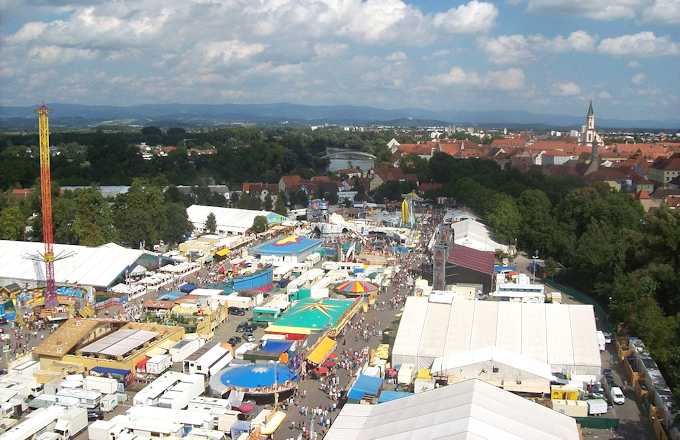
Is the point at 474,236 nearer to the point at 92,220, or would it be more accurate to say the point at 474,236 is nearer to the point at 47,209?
the point at 47,209

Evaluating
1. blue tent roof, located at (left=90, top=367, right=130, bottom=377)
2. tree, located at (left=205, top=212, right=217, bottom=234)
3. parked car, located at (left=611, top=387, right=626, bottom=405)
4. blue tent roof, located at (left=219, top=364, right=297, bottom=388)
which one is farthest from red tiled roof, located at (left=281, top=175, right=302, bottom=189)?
parked car, located at (left=611, top=387, right=626, bottom=405)

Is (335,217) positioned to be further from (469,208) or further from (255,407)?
(255,407)

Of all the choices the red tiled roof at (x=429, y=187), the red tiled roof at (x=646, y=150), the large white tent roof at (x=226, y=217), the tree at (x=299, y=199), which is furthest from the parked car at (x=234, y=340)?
the red tiled roof at (x=646, y=150)

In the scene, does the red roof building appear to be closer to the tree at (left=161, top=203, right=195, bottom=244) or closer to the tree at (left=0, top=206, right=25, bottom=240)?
the tree at (left=161, top=203, right=195, bottom=244)

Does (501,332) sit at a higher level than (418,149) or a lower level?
lower

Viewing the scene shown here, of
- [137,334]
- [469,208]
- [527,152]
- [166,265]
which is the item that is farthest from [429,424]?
[527,152]

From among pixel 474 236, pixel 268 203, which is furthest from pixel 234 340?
pixel 268 203
